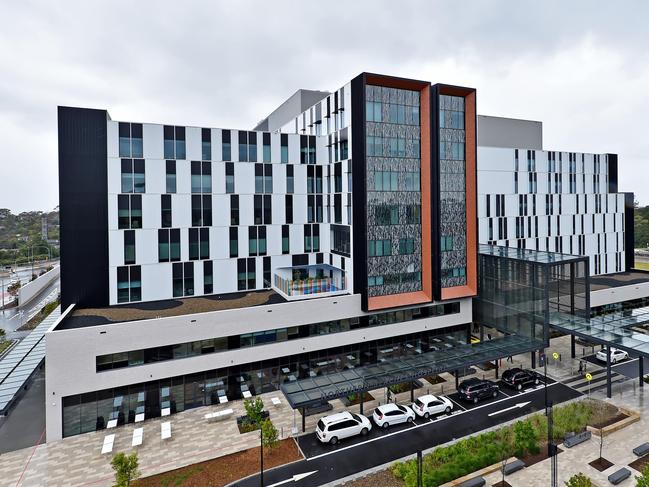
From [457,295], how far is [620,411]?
13525 mm

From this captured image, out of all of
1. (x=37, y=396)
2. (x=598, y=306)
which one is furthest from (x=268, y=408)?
(x=598, y=306)

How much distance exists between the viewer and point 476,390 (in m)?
26.2

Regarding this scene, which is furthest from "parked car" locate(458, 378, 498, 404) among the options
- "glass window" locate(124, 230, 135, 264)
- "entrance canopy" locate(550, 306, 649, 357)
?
"glass window" locate(124, 230, 135, 264)

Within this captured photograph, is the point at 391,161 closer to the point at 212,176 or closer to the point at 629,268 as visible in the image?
the point at 212,176

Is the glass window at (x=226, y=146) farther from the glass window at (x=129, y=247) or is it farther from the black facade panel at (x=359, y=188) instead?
the black facade panel at (x=359, y=188)

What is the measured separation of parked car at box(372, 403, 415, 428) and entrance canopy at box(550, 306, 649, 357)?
1506 cm

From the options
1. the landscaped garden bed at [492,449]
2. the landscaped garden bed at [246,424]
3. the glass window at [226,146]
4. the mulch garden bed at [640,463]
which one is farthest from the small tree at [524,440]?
the glass window at [226,146]

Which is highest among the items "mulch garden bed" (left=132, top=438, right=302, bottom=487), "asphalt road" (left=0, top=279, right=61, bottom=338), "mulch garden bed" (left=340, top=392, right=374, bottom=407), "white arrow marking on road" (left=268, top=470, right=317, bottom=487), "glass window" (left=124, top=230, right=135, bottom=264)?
"glass window" (left=124, top=230, right=135, bottom=264)

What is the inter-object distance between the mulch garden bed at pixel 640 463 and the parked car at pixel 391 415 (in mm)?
11129

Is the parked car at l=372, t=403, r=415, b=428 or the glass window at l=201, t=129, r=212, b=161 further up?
the glass window at l=201, t=129, r=212, b=161

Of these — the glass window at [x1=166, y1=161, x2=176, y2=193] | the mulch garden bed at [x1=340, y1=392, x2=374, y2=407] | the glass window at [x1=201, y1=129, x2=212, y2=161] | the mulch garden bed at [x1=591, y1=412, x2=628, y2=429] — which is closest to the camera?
the mulch garden bed at [x1=591, y1=412, x2=628, y2=429]

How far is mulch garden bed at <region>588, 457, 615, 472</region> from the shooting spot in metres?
18.7

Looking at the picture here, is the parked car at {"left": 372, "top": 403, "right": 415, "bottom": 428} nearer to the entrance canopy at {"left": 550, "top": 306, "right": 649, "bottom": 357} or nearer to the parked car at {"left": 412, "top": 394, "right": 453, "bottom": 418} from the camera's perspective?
the parked car at {"left": 412, "top": 394, "right": 453, "bottom": 418}

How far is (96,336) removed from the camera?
23297 mm
